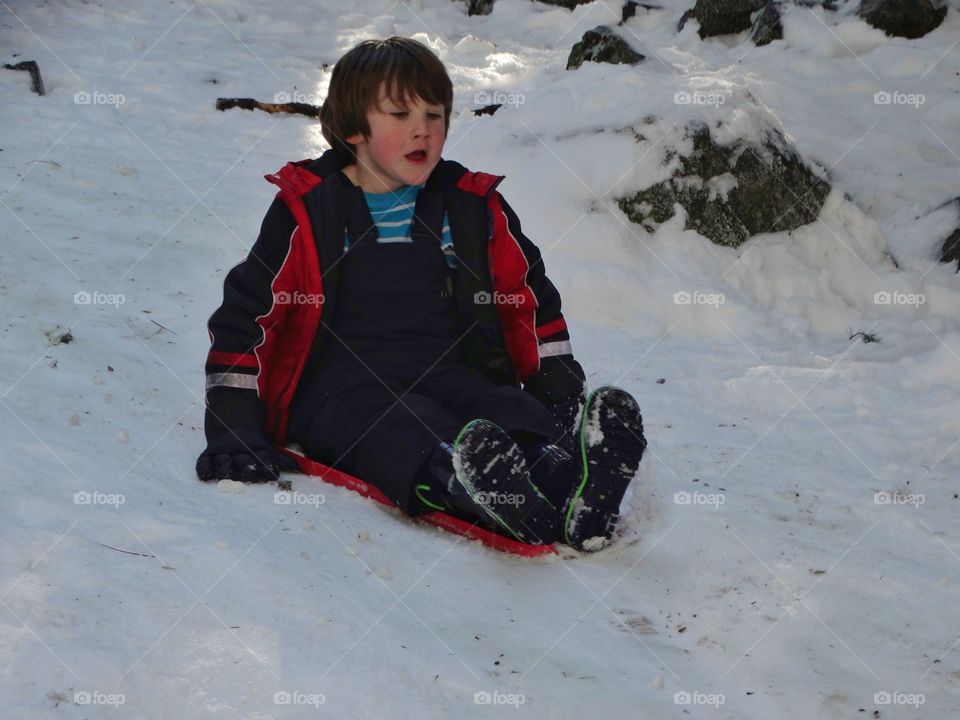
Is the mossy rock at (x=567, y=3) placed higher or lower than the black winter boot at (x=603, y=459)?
lower

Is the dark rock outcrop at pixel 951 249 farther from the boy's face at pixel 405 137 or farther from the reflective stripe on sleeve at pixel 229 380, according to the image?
the reflective stripe on sleeve at pixel 229 380

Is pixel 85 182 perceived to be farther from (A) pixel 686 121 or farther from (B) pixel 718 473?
(B) pixel 718 473

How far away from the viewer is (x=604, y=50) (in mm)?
7160

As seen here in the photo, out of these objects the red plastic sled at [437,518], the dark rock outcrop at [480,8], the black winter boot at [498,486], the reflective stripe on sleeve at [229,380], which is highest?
the black winter boot at [498,486]

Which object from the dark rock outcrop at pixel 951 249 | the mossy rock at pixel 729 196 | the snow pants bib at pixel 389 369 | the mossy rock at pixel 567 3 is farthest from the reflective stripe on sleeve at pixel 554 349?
the mossy rock at pixel 567 3

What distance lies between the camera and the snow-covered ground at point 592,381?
216 cm

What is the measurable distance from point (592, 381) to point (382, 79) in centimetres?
164

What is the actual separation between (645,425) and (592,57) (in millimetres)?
4072

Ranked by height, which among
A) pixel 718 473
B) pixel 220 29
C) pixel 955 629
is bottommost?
pixel 220 29

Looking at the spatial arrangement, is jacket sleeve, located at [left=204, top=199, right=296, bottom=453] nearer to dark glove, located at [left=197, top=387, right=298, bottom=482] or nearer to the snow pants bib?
dark glove, located at [left=197, top=387, right=298, bottom=482]

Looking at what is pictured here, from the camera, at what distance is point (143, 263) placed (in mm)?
4781

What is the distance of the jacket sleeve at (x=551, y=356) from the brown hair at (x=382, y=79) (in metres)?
0.45

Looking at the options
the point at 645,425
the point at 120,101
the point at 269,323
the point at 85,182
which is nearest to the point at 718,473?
the point at 645,425

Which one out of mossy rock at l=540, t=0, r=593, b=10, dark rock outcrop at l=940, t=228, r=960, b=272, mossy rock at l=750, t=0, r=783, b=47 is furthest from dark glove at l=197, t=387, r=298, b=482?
mossy rock at l=540, t=0, r=593, b=10
